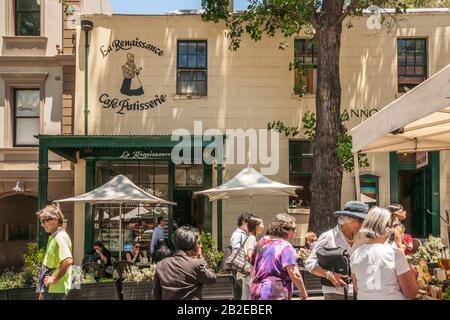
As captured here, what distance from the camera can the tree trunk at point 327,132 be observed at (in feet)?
46.9

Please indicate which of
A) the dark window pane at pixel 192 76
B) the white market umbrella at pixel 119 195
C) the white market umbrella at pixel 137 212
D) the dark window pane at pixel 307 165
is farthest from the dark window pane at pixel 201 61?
the white market umbrella at pixel 119 195

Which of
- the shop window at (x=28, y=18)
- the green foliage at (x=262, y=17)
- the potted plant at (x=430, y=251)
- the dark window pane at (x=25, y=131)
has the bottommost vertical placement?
the potted plant at (x=430, y=251)

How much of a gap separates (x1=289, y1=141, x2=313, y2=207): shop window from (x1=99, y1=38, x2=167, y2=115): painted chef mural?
13.0 feet

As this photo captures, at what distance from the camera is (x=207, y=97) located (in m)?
17.9

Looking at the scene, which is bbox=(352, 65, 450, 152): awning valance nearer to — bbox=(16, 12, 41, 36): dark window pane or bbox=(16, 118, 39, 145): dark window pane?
bbox=(16, 118, 39, 145): dark window pane

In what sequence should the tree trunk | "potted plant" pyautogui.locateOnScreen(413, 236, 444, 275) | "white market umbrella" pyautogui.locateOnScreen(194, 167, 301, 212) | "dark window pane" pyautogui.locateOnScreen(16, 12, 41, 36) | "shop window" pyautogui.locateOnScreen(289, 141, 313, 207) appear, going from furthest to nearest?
"dark window pane" pyautogui.locateOnScreen(16, 12, 41, 36)
"shop window" pyautogui.locateOnScreen(289, 141, 313, 207)
the tree trunk
"white market umbrella" pyautogui.locateOnScreen(194, 167, 301, 212)
"potted plant" pyautogui.locateOnScreen(413, 236, 444, 275)

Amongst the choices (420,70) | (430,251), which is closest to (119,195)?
(430,251)

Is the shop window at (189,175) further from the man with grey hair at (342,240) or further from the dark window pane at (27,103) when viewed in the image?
the man with grey hair at (342,240)

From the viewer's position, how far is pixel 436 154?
17.4 metres

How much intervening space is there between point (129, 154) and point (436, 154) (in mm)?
8515

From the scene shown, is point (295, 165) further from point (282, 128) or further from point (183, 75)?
point (183, 75)

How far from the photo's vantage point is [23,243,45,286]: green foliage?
1178 cm

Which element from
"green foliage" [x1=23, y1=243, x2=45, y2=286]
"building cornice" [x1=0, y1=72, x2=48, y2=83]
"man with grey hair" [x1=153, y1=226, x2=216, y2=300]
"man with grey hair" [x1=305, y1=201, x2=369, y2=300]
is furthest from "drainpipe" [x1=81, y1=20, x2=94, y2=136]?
"man with grey hair" [x1=305, y1=201, x2=369, y2=300]

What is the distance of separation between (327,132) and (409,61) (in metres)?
4.83
